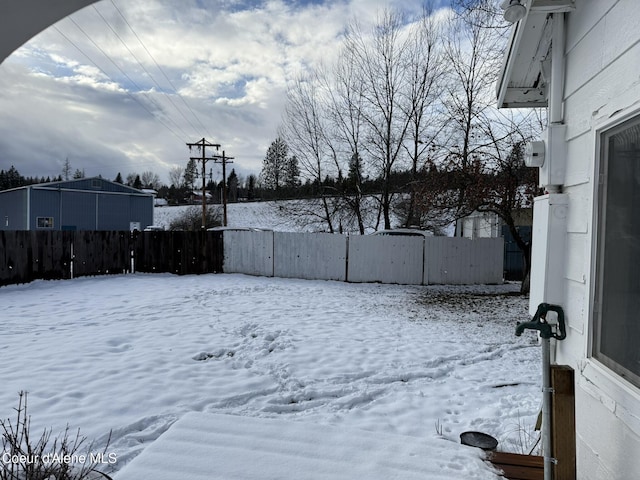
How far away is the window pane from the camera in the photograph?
5.84ft

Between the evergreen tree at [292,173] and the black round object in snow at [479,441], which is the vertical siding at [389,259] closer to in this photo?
the evergreen tree at [292,173]

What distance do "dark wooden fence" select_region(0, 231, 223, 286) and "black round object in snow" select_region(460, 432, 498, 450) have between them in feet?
34.8

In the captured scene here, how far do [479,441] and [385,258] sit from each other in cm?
928

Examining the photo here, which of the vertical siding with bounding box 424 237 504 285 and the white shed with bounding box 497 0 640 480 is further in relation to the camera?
the vertical siding with bounding box 424 237 504 285

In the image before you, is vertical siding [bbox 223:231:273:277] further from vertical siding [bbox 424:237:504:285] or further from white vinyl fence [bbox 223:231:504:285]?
vertical siding [bbox 424:237:504:285]

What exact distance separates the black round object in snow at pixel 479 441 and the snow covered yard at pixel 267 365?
0.60 feet

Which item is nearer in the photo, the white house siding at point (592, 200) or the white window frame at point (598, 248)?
the white house siding at point (592, 200)

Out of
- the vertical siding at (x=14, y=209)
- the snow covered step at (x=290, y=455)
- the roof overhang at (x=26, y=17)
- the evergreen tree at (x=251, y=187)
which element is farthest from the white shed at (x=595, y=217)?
the evergreen tree at (x=251, y=187)

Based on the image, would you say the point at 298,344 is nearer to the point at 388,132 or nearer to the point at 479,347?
the point at 479,347

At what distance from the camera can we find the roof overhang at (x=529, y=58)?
8.35 ft

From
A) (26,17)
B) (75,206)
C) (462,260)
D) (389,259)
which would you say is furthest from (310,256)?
(75,206)

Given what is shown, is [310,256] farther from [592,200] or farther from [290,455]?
[592,200]

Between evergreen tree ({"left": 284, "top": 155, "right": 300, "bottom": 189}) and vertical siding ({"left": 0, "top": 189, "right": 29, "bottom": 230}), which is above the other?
evergreen tree ({"left": 284, "top": 155, "right": 300, "bottom": 189})

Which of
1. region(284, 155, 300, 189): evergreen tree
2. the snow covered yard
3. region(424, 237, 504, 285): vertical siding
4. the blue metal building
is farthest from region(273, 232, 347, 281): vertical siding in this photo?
the blue metal building
